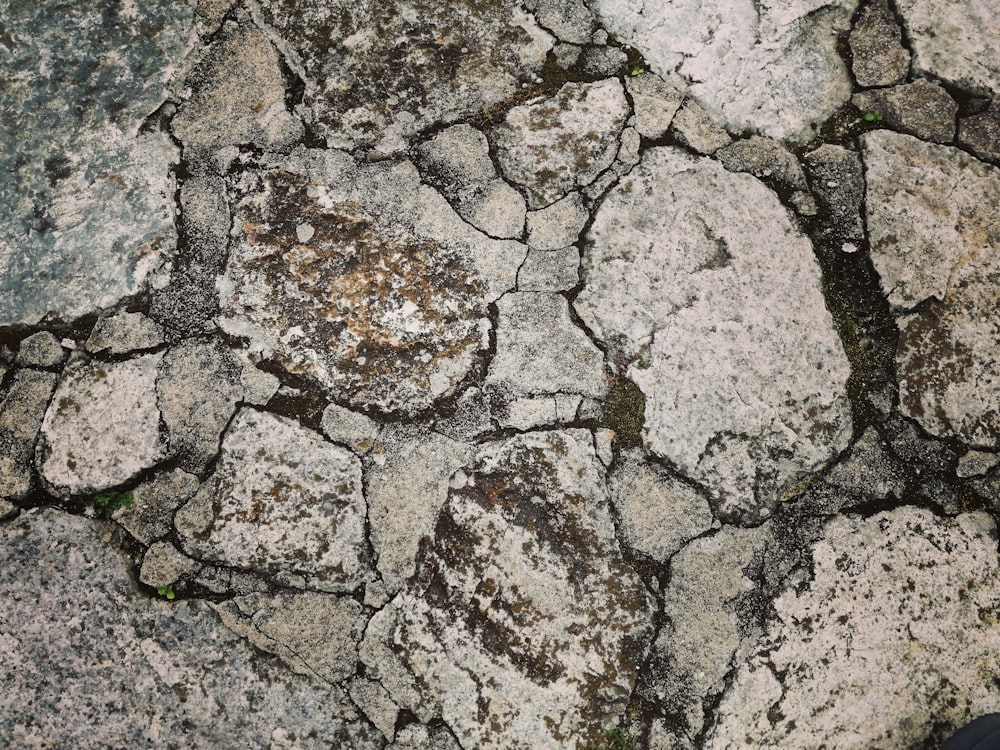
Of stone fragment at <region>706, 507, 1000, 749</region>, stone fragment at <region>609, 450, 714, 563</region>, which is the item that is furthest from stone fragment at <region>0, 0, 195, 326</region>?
stone fragment at <region>706, 507, 1000, 749</region>

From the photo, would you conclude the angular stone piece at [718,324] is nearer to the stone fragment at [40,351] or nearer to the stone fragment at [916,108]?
the stone fragment at [916,108]

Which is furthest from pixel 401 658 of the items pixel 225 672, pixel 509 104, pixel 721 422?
pixel 509 104

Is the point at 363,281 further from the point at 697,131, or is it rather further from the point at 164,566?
the point at 697,131

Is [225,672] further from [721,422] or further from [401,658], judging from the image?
[721,422]

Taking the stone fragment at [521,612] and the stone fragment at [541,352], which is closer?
the stone fragment at [521,612]

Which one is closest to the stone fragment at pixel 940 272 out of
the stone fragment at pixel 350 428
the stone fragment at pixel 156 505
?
the stone fragment at pixel 350 428

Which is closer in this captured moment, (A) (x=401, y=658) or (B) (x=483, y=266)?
(A) (x=401, y=658)

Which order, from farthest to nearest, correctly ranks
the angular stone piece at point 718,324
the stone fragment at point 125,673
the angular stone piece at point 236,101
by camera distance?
the angular stone piece at point 236,101
the angular stone piece at point 718,324
the stone fragment at point 125,673

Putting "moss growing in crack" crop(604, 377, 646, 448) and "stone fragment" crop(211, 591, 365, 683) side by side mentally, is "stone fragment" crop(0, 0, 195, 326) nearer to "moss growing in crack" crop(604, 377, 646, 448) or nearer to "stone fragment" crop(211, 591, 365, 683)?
"stone fragment" crop(211, 591, 365, 683)
